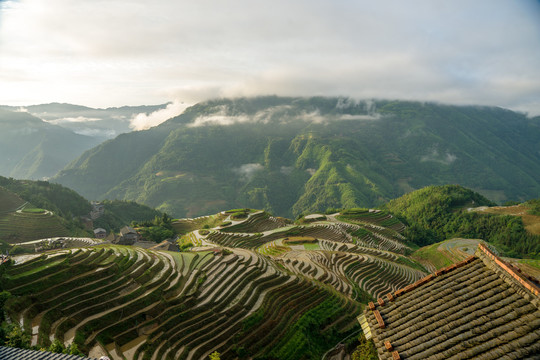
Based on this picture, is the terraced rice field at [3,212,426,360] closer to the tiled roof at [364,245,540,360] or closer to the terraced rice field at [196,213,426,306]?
the terraced rice field at [196,213,426,306]

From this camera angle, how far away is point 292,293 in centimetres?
3200

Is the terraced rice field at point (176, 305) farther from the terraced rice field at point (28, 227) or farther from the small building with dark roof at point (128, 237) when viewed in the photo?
the terraced rice field at point (28, 227)

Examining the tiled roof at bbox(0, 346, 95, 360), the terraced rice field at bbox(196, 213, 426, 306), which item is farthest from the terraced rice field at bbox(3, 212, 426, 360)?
the tiled roof at bbox(0, 346, 95, 360)

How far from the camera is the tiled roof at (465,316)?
6855mm

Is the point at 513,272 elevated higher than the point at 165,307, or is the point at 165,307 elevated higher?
the point at 513,272

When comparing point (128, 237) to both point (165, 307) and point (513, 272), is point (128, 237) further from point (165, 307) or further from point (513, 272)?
point (513, 272)

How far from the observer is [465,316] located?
792 centimetres

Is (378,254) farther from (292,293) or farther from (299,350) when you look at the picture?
(299,350)

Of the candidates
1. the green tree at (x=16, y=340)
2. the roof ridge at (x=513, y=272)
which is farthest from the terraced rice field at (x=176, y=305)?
the roof ridge at (x=513, y=272)

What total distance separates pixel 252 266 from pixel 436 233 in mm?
94794

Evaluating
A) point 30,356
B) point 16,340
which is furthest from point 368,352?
point 16,340

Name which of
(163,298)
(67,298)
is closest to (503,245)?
(163,298)

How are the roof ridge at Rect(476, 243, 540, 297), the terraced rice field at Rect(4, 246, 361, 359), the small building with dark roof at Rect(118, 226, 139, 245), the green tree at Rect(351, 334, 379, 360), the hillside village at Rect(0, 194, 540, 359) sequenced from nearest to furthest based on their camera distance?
the roof ridge at Rect(476, 243, 540, 297), the green tree at Rect(351, 334, 379, 360), the hillside village at Rect(0, 194, 540, 359), the terraced rice field at Rect(4, 246, 361, 359), the small building with dark roof at Rect(118, 226, 139, 245)

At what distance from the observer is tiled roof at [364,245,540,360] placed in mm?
6855
